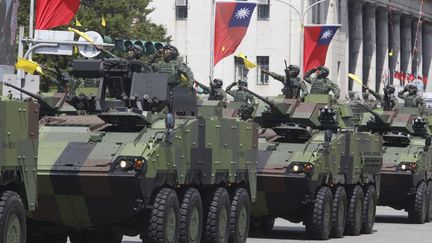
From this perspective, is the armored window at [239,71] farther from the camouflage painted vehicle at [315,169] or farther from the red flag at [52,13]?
the camouflage painted vehicle at [315,169]

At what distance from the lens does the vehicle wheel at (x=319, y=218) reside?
25188 mm

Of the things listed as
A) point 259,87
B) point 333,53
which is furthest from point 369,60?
point 259,87

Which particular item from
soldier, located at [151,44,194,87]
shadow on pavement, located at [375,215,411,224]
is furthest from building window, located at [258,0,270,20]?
soldier, located at [151,44,194,87]

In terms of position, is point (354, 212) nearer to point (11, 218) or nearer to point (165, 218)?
point (165, 218)

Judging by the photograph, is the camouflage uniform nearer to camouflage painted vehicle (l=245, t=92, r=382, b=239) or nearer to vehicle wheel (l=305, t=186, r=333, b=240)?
camouflage painted vehicle (l=245, t=92, r=382, b=239)

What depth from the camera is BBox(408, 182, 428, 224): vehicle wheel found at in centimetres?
3212

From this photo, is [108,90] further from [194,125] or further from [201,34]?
[201,34]

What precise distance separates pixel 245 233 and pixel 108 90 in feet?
10.3

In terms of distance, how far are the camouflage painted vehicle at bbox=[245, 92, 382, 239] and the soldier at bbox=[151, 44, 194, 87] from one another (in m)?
3.24

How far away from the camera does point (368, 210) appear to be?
28.1 meters

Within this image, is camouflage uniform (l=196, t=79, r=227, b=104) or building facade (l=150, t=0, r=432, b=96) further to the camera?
building facade (l=150, t=0, r=432, b=96)

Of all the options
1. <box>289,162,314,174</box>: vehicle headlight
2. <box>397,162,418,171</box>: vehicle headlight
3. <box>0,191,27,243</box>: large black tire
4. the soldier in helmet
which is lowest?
<box>397,162,418,171</box>: vehicle headlight

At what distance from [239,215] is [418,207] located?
1010 centimetres

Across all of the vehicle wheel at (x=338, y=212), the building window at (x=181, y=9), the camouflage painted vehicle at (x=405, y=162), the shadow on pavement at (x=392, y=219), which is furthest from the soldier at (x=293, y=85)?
the building window at (x=181, y=9)
